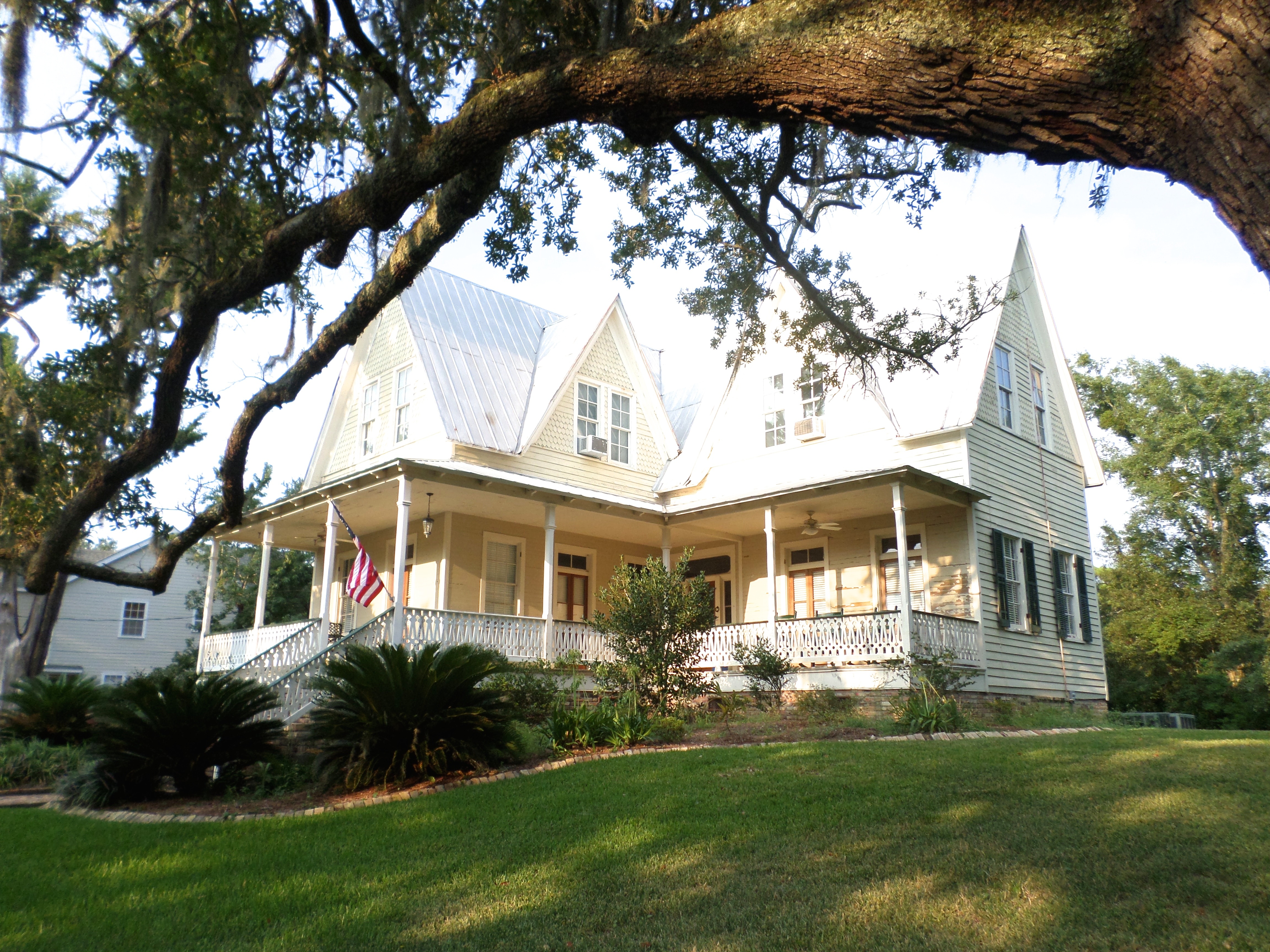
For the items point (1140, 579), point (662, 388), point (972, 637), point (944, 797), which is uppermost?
point (662, 388)

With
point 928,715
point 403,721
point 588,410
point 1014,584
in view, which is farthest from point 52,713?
point 1014,584

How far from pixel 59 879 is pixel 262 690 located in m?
4.49

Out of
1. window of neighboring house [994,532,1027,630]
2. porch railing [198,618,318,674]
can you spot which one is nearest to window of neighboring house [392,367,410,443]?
porch railing [198,618,318,674]

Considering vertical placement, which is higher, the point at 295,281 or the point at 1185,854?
the point at 295,281

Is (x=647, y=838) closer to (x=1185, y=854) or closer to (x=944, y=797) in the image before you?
(x=944, y=797)

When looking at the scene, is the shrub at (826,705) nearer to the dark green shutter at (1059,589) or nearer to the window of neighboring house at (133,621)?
the dark green shutter at (1059,589)

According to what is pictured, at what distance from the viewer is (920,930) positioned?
4582 millimetres

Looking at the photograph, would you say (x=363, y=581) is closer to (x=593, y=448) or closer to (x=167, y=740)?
(x=167, y=740)

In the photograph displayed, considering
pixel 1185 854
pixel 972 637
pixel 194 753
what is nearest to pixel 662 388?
pixel 972 637

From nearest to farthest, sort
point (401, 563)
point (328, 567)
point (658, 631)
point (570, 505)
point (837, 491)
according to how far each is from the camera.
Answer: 1. point (658, 631)
2. point (401, 563)
3. point (837, 491)
4. point (328, 567)
5. point (570, 505)

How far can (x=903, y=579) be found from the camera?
13.9 m

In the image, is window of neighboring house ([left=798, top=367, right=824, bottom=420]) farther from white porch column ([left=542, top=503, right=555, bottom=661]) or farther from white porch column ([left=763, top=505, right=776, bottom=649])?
white porch column ([left=542, top=503, right=555, bottom=661])

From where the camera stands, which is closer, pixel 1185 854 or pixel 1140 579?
pixel 1185 854

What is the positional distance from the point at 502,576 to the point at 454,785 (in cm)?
911
